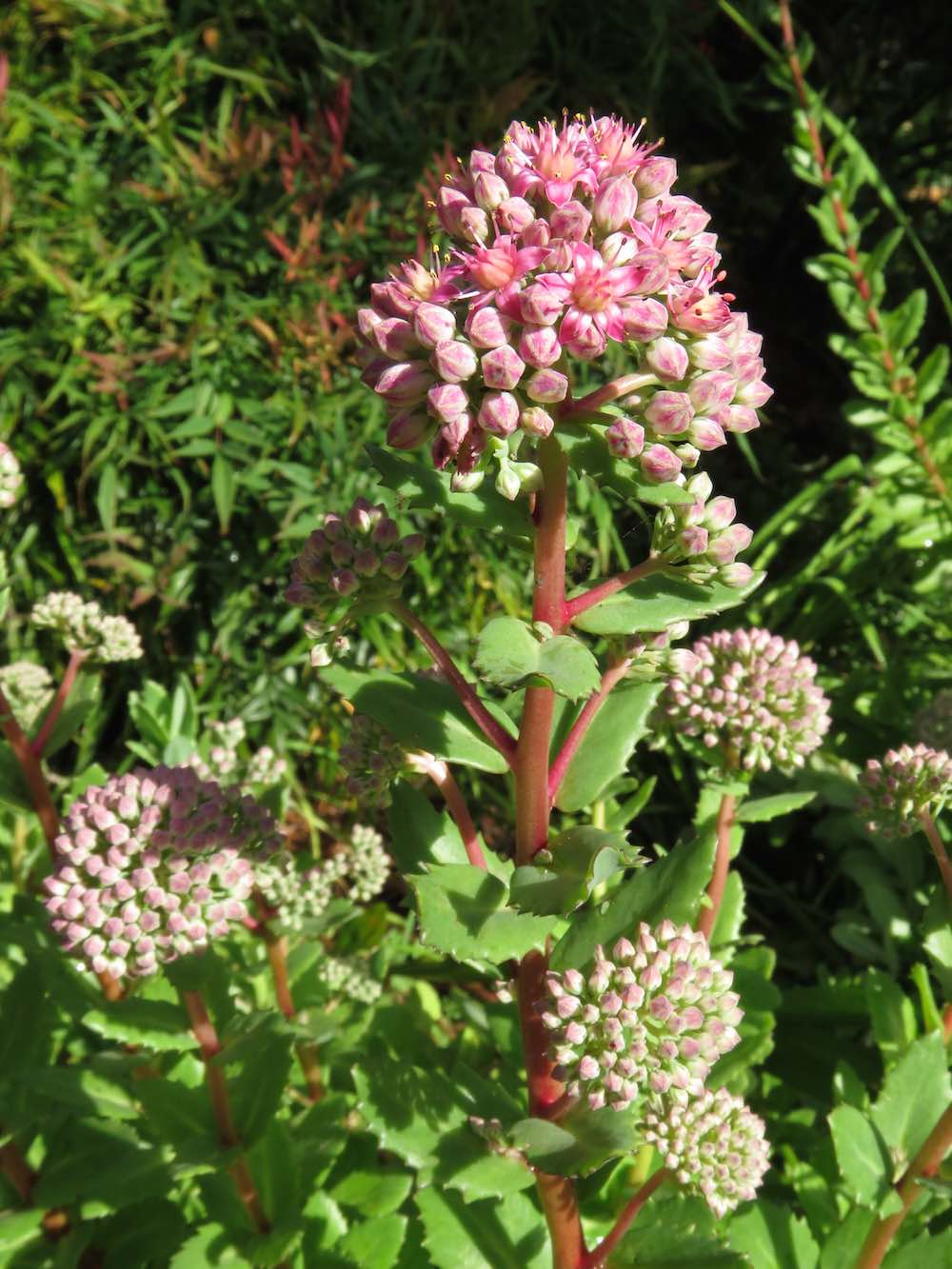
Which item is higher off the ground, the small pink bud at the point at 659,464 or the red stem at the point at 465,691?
the small pink bud at the point at 659,464

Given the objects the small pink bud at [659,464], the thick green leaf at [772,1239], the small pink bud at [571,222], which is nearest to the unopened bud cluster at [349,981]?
the thick green leaf at [772,1239]

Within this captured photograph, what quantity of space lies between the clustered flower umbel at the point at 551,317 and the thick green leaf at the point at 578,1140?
2.06ft

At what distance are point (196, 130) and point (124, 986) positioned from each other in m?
2.16

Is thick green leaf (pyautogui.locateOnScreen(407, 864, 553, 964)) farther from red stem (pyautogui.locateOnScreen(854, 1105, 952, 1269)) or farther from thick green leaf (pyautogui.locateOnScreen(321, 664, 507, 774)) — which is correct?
red stem (pyautogui.locateOnScreen(854, 1105, 952, 1269))

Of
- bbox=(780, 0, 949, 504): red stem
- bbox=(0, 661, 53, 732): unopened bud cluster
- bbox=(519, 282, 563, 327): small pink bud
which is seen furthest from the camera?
bbox=(780, 0, 949, 504): red stem

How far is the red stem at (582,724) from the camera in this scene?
1029mm

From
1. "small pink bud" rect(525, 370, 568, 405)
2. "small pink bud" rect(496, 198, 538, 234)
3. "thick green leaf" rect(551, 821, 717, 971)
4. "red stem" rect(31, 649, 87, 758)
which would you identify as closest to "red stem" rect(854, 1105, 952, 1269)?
"thick green leaf" rect(551, 821, 717, 971)

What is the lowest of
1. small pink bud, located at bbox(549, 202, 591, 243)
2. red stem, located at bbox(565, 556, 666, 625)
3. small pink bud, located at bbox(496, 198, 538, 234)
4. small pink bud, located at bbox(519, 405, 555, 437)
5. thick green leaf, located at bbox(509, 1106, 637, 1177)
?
thick green leaf, located at bbox(509, 1106, 637, 1177)

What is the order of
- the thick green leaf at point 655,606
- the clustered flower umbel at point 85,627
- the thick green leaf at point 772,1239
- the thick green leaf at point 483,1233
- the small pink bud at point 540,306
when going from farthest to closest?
the clustered flower umbel at point 85,627, the thick green leaf at point 772,1239, the thick green leaf at point 483,1233, the thick green leaf at point 655,606, the small pink bud at point 540,306

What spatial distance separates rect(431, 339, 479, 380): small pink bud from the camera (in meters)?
0.79

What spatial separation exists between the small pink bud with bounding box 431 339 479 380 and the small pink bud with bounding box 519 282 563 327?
2.0 inches

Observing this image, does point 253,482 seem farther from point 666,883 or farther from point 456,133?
point 666,883

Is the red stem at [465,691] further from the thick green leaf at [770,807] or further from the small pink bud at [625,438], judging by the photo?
the thick green leaf at [770,807]

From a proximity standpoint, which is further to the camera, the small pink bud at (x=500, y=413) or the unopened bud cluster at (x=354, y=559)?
the unopened bud cluster at (x=354, y=559)
